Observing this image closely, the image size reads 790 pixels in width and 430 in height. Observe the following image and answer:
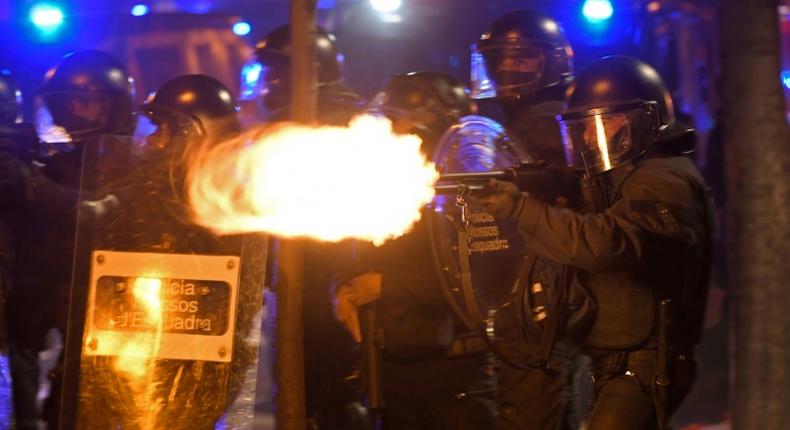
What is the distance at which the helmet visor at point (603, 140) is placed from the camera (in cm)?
458

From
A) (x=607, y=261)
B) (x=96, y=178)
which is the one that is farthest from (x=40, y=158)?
(x=607, y=261)

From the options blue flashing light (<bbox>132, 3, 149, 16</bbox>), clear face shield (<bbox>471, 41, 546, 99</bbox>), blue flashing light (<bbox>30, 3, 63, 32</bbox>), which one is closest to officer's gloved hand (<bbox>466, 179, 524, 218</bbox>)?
clear face shield (<bbox>471, 41, 546, 99</bbox>)

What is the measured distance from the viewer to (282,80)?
22.0 ft

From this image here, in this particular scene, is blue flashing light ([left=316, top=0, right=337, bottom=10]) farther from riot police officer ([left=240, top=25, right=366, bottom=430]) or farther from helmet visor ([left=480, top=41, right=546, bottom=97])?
helmet visor ([left=480, top=41, right=546, bottom=97])

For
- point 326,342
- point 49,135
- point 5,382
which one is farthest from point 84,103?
point 326,342

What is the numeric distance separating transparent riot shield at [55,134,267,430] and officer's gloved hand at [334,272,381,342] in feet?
3.76

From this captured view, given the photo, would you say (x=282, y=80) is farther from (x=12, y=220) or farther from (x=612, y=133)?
(x=612, y=133)

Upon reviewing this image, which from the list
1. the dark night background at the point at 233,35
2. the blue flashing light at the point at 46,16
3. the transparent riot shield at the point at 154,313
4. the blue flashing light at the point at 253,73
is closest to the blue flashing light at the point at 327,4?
the dark night background at the point at 233,35

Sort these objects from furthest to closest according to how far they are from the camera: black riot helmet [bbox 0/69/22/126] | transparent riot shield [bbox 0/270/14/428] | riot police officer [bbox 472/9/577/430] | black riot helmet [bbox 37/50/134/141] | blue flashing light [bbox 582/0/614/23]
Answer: blue flashing light [bbox 582/0/614/23] < black riot helmet [bbox 0/69/22/126] < black riot helmet [bbox 37/50/134/141] < transparent riot shield [bbox 0/270/14/428] < riot police officer [bbox 472/9/577/430]

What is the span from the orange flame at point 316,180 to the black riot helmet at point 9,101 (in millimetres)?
2011

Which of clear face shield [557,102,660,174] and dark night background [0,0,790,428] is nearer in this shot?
clear face shield [557,102,660,174]

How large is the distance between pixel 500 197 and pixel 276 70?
2.77 meters

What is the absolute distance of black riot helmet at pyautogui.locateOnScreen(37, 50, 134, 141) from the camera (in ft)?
20.3

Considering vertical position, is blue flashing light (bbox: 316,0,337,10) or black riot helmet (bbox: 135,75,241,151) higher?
blue flashing light (bbox: 316,0,337,10)
